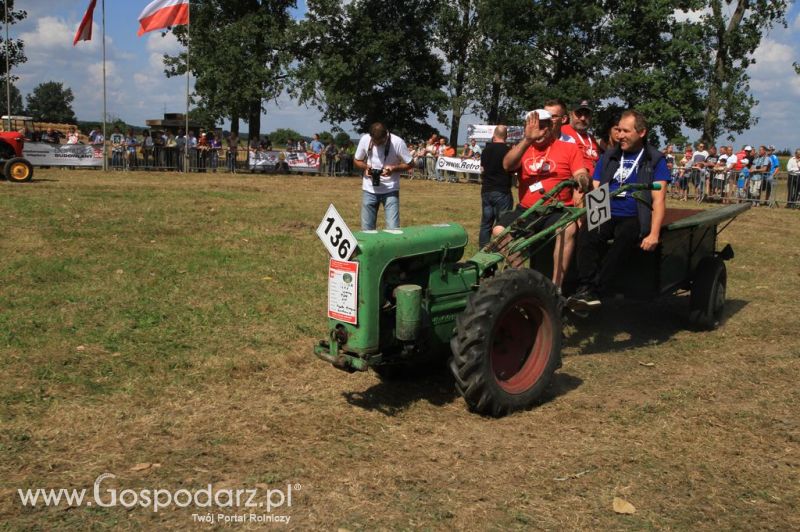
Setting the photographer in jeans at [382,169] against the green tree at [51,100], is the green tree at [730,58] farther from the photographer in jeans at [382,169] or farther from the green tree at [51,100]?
the green tree at [51,100]

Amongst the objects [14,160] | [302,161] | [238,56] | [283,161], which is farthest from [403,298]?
[238,56]

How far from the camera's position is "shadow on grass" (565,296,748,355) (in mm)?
6845

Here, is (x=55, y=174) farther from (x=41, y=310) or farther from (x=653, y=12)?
(x=653, y=12)

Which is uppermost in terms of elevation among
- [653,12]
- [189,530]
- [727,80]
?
[653,12]

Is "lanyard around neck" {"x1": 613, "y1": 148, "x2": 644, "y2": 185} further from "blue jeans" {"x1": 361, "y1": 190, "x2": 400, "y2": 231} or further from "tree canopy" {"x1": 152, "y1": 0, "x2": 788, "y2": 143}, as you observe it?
"tree canopy" {"x1": 152, "y1": 0, "x2": 788, "y2": 143}

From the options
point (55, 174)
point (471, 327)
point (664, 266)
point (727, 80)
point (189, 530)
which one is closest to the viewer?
point (189, 530)

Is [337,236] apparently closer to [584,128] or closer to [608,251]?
[608,251]

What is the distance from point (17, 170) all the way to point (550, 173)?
54.9ft

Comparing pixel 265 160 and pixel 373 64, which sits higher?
pixel 373 64

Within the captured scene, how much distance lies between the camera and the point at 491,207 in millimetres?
8867

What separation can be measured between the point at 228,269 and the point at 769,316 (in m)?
6.28

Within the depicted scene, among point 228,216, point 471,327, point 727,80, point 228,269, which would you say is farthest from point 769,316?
point 727,80

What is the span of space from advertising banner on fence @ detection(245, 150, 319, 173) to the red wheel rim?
26.3m

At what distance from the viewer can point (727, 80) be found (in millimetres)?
37656
